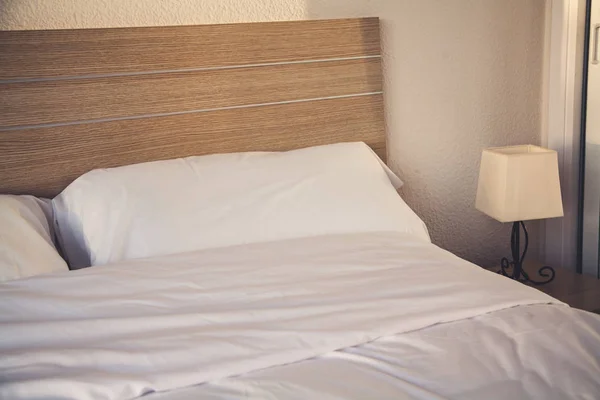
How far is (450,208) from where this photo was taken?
2.50 meters

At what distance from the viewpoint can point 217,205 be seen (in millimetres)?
1747

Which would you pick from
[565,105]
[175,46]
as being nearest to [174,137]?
[175,46]

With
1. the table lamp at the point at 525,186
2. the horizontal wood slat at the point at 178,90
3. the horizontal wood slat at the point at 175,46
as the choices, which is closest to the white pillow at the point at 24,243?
the horizontal wood slat at the point at 178,90

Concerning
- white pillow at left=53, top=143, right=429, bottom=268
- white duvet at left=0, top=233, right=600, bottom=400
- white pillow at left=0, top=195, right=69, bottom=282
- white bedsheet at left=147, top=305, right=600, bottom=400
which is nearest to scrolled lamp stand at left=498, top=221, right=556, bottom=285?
white pillow at left=53, top=143, right=429, bottom=268

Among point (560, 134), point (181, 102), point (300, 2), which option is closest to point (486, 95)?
point (560, 134)

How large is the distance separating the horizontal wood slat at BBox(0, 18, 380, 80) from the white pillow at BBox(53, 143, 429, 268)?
34 cm

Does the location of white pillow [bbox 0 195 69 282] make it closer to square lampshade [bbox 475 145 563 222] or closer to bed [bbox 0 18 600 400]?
bed [bbox 0 18 600 400]

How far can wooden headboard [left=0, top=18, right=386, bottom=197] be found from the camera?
1784 millimetres

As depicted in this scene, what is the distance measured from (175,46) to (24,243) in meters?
0.81

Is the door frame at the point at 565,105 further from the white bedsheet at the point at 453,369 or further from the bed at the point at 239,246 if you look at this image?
the white bedsheet at the point at 453,369

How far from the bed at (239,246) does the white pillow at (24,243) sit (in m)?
0.07

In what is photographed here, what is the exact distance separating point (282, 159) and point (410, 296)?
2.60 ft

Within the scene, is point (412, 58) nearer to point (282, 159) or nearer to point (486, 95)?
point (486, 95)

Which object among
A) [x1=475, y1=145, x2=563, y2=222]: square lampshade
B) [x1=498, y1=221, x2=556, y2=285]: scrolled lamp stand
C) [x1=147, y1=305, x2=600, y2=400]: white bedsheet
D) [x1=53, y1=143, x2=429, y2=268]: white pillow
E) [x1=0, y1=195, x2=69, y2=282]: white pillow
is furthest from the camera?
[x1=498, y1=221, x2=556, y2=285]: scrolled lamp stand
